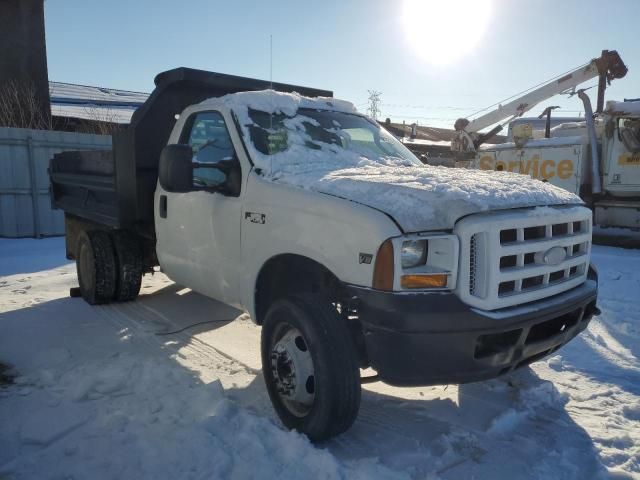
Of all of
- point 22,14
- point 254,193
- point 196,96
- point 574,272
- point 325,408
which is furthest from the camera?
point 22,14

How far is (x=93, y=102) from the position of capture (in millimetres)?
21203

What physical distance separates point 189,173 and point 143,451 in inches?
67.4

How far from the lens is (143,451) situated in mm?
2723

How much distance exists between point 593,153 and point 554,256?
925 cm

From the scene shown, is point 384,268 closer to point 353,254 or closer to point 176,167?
point 353,254

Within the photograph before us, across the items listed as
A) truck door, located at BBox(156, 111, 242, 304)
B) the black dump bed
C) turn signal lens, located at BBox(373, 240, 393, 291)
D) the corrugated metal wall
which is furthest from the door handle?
the corrugated metal wall

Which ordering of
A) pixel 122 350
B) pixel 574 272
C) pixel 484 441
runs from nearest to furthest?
pixel 484 441 → pixel 574 272 → pixel 122 350

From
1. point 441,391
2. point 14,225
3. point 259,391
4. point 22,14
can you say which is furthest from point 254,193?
point 22,14

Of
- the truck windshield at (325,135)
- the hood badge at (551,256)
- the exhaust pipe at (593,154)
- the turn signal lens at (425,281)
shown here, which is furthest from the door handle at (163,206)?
the exhaust pipe at (593,154)

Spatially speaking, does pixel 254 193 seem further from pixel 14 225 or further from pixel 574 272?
pixel 14 225

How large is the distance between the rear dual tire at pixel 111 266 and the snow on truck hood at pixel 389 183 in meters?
2.13

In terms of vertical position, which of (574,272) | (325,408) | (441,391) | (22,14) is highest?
(22,14)

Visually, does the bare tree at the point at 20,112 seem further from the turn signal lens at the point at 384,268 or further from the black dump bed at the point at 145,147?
the turn signal lens at the point at 384,268

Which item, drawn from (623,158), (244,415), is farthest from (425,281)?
(623,158)
